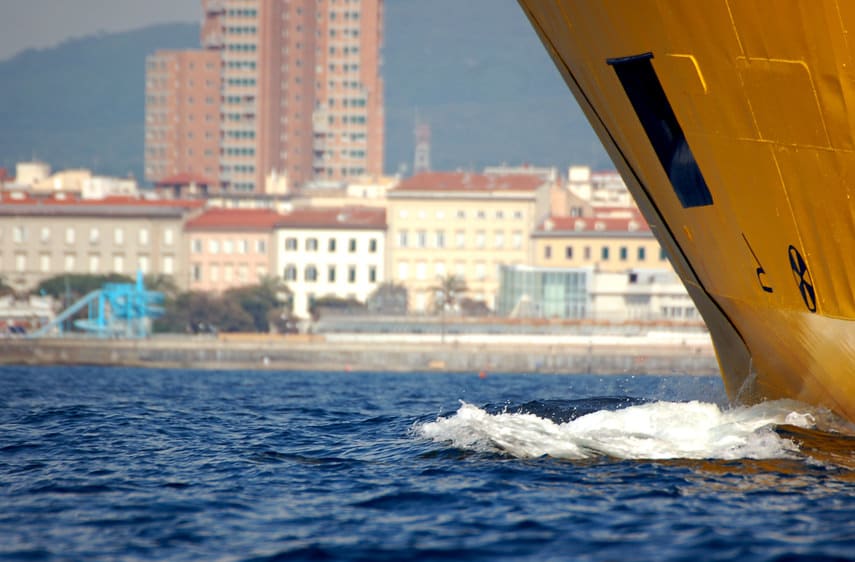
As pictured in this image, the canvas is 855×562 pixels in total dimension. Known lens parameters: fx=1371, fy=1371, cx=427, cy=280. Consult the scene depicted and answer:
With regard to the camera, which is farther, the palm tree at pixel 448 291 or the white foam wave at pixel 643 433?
the palm tree at pixel 448 291

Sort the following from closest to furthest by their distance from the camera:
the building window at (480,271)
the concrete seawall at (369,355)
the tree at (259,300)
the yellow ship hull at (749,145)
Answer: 1. the yellow ship hull at (749,145)
2. the concrete seawall at (369,355)
3. the tree at (259,300)
4. the building window at (480,271)

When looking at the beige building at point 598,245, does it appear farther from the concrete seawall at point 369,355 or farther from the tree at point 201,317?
the tree at point 201,317

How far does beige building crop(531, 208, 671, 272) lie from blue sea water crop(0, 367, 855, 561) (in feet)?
347

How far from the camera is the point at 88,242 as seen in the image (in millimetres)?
133750

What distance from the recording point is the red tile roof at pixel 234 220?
441 ft

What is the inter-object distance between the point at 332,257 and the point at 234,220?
10.9 m

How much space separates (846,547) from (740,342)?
6.14 m

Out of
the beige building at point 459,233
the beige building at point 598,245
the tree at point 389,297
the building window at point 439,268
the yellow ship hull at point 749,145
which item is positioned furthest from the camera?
the building window at point 439,268

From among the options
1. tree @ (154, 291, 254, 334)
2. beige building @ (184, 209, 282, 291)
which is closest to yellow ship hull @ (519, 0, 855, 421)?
tree @ (154, 291, 254, 334)

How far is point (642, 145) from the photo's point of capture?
1612cm

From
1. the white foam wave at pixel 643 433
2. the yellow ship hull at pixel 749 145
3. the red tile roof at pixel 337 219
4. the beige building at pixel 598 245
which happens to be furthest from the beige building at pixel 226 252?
the yellow ship hull at pixel 749 145

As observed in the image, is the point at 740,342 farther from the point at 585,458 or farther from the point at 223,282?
the point at 223,282

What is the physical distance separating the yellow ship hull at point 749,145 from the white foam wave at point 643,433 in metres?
0.59

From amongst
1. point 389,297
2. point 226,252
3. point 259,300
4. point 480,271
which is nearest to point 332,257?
point 389,297
